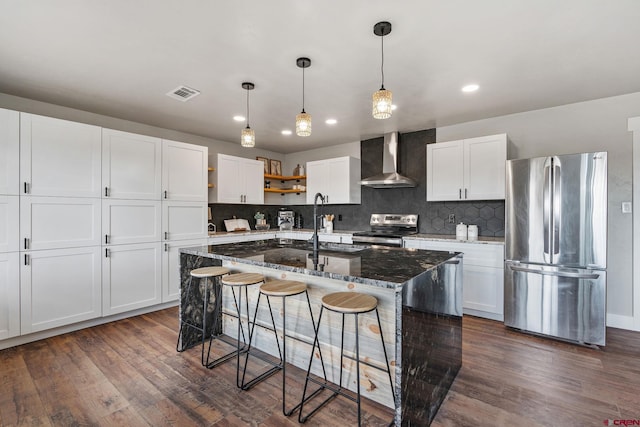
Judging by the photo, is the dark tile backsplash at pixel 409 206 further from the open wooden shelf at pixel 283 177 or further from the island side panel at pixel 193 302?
the island side panel at pixel 193 302

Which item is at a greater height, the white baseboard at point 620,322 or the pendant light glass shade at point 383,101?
the pendant light glass shade at point 383,101

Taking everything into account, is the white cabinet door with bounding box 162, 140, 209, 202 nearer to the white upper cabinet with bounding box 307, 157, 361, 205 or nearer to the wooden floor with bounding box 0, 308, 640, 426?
the wooden floor with bounding box 0, 308, 640, 426

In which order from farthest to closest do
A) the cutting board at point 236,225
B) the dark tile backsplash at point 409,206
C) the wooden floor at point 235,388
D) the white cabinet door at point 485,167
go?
the cutting board at point 236,225 → the dark tile backsplash at point 409,206 → the white cabinet door at point 485,167 → the wooden floor at point 235,388

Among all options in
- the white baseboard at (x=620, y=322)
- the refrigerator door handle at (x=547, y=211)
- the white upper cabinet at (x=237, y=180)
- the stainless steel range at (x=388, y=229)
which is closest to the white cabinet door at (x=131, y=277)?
the white upper cabinet at (x=237, y=180)

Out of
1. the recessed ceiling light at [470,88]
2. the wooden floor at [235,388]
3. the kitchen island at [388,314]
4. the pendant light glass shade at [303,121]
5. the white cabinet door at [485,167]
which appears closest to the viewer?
the kitchen island at [388,314]

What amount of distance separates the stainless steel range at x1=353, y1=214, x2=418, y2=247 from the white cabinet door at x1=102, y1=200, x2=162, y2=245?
262 cm

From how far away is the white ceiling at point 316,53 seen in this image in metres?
1.82

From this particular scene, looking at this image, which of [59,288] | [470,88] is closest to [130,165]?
[59,288]

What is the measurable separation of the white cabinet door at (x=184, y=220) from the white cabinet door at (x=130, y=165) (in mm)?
242

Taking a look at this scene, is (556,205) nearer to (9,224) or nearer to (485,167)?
(485,167)

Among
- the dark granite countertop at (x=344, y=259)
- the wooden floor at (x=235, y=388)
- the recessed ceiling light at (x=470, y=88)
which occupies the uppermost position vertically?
the recessed ceiling light at (x=470, y=88)

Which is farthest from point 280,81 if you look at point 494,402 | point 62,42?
point 494,402

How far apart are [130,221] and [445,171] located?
3.88 m

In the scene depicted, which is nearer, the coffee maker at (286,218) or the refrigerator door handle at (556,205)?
the refrigerator door handle at (556,205)
